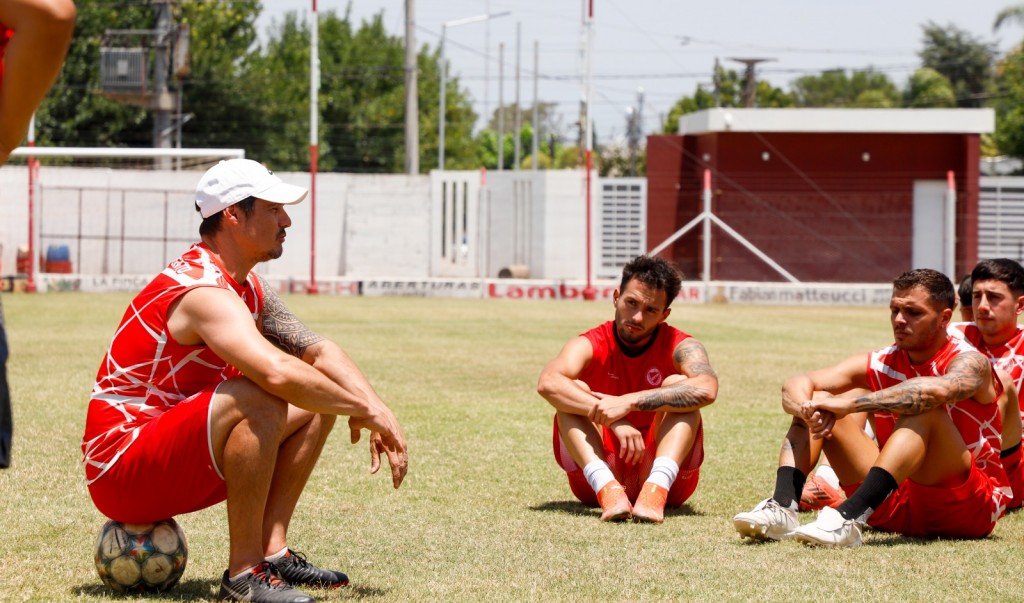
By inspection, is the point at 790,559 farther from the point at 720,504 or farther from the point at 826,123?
the point at 826,123

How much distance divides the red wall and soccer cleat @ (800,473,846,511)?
90.1 ft

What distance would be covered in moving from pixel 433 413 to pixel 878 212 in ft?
89.1

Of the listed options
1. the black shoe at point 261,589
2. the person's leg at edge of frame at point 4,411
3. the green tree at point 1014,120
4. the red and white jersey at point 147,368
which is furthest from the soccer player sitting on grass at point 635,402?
the green tree at point 1014,120

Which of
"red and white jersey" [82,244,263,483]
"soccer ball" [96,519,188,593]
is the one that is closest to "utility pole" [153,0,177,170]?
"red and white jersey" [82,244,263,483]

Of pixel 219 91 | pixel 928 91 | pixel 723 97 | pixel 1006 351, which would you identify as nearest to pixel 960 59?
pixel 928 91

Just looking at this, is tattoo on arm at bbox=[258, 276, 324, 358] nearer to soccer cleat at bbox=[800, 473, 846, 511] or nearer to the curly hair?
the curly hair

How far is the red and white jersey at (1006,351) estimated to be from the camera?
23.6 feet

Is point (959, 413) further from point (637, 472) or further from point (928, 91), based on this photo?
point (928, 91)

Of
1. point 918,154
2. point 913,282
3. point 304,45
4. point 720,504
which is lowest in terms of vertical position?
point 720,504

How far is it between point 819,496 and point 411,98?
33921 millimetres

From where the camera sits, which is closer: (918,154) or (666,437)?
(666,437)

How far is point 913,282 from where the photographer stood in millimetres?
6348

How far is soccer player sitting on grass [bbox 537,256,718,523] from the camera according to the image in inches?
273

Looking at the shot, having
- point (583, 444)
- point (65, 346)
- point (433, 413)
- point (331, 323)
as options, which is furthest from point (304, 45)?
point (583, 444)
